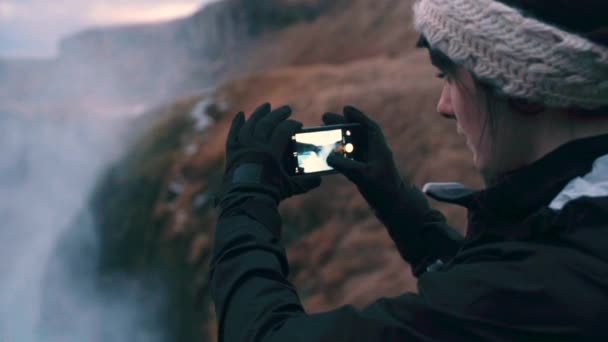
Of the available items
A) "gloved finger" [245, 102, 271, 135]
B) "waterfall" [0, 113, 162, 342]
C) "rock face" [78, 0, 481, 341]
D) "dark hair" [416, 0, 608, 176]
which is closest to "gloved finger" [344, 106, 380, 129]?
"gloved finger" [245, 102, 271, 135]

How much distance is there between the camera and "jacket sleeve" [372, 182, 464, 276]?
61.3 inches

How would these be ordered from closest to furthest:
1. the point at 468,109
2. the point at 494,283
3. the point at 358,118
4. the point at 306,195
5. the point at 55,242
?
the point at 494,283
the point at 468,109
the point at 358,118
the point at 306,195
the point at 55,242

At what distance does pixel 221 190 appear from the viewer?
133cm

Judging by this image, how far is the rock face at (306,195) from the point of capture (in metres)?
6.69

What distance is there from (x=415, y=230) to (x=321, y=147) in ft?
0.94

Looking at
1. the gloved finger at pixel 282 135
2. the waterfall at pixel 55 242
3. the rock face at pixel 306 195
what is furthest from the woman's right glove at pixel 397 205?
the rock face at pixel 306 195

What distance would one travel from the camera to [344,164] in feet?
4.70

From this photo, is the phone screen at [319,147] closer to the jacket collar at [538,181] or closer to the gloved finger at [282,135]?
the gloved finger at [282,135]

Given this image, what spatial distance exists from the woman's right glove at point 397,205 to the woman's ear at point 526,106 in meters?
0.46

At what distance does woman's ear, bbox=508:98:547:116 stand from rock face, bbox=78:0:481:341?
15.4ft

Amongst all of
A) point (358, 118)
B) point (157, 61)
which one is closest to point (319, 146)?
point (358, 118)

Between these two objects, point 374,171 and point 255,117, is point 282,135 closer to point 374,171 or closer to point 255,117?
point 255,117

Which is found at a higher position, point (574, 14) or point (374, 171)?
point (574, 14)

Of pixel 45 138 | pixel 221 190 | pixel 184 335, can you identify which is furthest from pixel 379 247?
pixel 45 138
